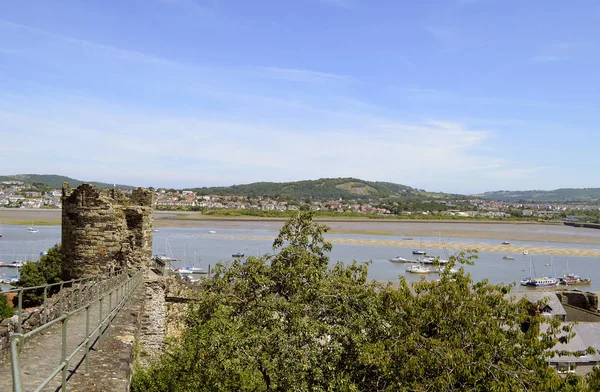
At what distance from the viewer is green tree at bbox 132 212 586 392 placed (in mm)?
8641

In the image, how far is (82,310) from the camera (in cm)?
805

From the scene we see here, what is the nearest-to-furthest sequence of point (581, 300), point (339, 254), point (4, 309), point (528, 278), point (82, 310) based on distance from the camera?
point (82, 310) < point (4, 309) < point (581, 300) < point (528, 278) < point (339, 254)

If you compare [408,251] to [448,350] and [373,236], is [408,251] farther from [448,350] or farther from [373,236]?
[448,350]

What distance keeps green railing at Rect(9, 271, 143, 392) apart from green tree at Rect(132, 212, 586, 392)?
202 centimetres

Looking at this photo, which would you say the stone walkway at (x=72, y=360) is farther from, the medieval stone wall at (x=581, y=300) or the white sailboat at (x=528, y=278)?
the white sailboat at (x=528, y=278)

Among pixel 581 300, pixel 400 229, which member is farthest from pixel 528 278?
pixel 400 229

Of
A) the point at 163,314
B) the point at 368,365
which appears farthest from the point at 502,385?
the point at 163,314

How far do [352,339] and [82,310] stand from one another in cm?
479

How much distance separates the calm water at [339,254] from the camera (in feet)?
204

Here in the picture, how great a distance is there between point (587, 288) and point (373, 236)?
5036 cm

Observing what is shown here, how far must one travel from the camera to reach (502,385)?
813cm

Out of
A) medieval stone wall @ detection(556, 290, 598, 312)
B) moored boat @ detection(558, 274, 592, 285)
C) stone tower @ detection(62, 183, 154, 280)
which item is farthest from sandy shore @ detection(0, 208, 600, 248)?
stone tower @ detection(62, 183, 154, 280)

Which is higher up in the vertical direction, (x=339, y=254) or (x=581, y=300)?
(x=581, y=300)

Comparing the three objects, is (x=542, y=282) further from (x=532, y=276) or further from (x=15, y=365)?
(x=15, y=365)
